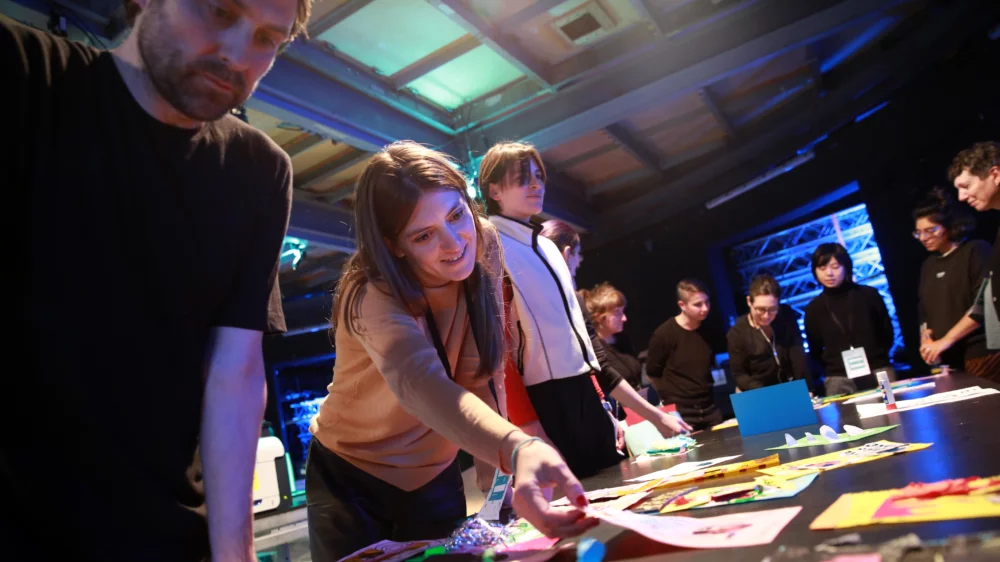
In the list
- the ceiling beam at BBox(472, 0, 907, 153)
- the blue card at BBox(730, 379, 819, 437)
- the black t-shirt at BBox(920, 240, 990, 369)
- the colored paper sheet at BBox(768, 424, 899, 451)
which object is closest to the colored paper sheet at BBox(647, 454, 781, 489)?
the colored paper sheet at BBox(768, 424, 899, 451)

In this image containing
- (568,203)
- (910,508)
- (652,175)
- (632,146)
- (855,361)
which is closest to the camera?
(910,508)

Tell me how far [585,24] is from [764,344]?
2151 mm

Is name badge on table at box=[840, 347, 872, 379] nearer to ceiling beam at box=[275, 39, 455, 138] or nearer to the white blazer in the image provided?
the white blazer

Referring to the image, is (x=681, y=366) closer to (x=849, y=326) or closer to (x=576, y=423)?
(x=849, y=326)

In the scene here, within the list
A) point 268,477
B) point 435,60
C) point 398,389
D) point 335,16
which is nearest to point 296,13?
point 398,389

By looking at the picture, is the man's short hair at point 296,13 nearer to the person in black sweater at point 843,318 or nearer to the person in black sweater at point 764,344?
the person in black sweater at point 764,344

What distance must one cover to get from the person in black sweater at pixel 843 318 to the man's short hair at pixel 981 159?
3.56 feet

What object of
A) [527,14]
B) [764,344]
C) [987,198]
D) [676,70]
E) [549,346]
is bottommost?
[764,344]

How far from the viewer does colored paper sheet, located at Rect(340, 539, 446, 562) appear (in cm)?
91

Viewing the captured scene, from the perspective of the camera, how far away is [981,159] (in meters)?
2.78

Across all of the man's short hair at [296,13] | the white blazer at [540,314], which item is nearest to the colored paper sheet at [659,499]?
the white blazer at [540,314]

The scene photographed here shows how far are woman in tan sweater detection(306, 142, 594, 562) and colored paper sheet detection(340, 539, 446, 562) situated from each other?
18 centimetres

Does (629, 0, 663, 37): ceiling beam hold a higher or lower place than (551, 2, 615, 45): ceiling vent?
lower

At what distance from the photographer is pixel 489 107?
4.57 meters
